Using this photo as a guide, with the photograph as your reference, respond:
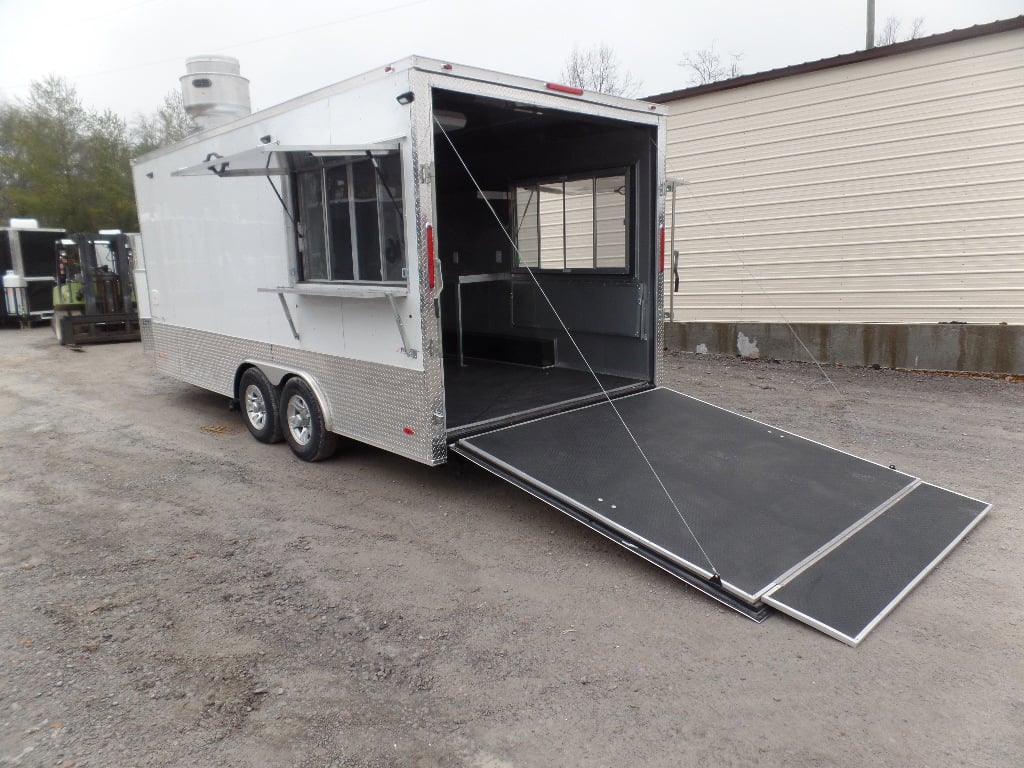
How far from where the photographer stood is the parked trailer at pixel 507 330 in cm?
384

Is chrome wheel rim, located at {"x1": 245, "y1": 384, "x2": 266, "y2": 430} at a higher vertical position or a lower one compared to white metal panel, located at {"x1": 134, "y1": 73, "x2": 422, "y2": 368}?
lower

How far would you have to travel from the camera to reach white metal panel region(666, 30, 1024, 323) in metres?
8.12

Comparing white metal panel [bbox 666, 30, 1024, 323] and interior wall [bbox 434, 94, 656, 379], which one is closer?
interior wall [bbox 434, 94, 656, 379]

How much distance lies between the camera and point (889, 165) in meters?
8.77

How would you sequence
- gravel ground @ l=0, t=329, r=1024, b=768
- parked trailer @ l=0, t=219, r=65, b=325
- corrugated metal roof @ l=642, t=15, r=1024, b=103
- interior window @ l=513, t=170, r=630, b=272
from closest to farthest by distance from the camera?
gravel ground @ l=0, t=329, r=1024, b=768, interior window @ l=513, t=170, r=630, b=272, corrugated metal roof @ l=642, t=15, r=1024, b=103, parked trailer @ l=0, t=219, r=65, b=325

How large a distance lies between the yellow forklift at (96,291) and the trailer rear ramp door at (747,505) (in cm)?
1201

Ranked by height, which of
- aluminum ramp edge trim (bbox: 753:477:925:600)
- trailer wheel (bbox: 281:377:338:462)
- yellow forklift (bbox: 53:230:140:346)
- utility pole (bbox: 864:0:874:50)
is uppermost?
utility pole (bbox: 864:0:874:50)

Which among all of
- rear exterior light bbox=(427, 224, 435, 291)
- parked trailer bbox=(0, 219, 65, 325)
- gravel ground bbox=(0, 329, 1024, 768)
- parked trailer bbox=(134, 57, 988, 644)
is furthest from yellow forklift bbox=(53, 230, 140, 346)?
rear exterior light bbox=(427, 224, 435, 291)

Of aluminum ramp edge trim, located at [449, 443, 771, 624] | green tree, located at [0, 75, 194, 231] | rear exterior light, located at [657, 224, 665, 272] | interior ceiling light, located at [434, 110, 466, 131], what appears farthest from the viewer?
green tree, located at [0, 75, 194, 231]

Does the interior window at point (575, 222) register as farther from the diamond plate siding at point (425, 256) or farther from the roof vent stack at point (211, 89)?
the roof vent stack at point (211, 89)

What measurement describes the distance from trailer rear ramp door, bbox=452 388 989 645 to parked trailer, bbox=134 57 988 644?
0.02 m

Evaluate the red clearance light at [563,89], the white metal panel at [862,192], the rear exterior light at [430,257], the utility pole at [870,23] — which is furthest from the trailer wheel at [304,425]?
the utility pole at [870,23]

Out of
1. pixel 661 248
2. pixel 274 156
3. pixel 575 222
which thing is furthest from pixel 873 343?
pixel 274 156

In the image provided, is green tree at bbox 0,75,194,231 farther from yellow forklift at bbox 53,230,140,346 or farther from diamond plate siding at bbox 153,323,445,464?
diamond plate siding at bbox 153,323,445,464
